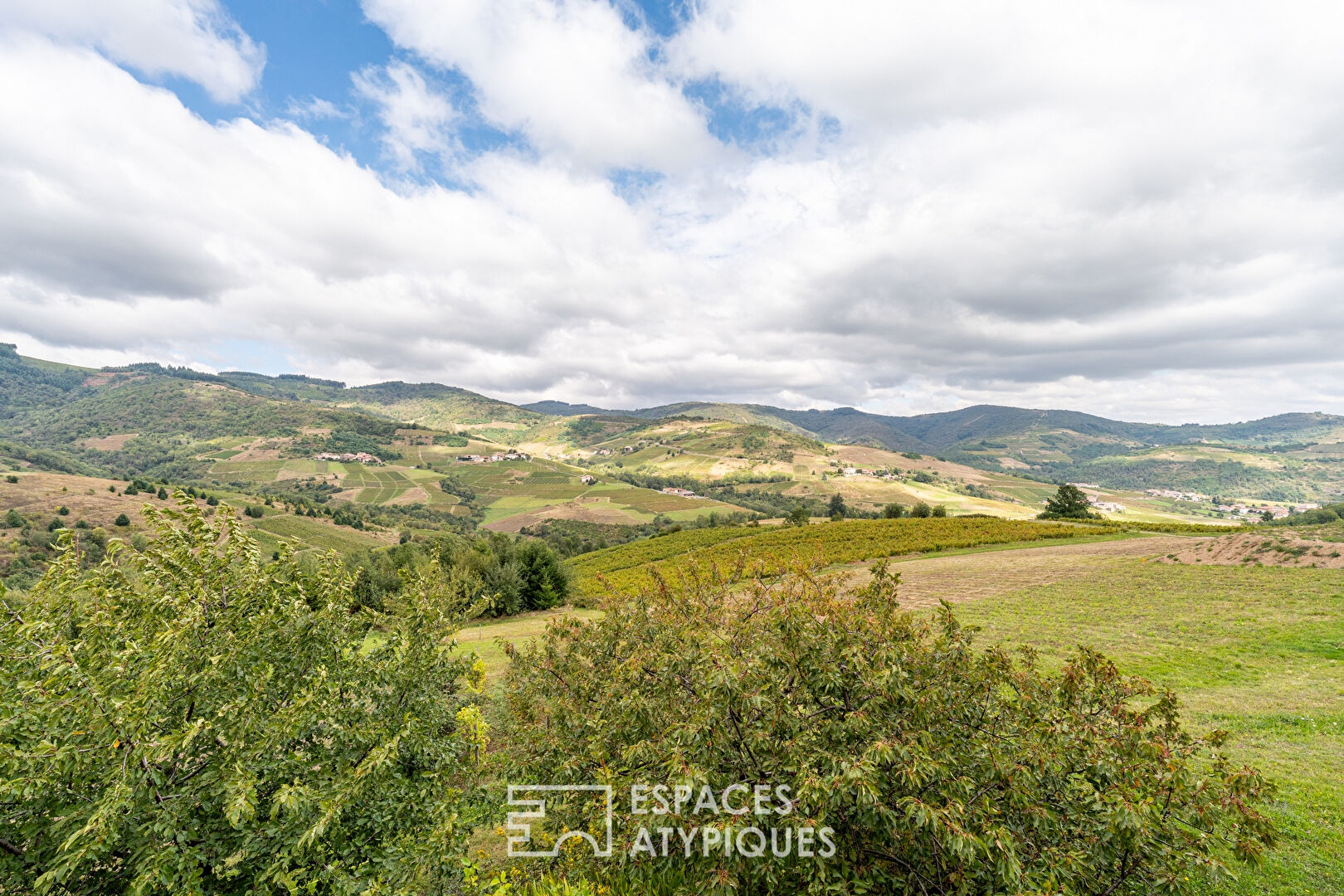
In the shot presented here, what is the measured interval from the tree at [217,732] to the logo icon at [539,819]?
0.92 m

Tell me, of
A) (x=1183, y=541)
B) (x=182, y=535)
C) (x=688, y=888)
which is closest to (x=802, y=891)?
(x=688, y=888)

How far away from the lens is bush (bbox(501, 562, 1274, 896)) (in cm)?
504

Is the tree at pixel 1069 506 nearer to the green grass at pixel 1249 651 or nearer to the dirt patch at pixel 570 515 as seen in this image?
the green grass at pixel 1249 651

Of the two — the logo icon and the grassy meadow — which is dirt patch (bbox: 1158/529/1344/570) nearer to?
the grassy meadow

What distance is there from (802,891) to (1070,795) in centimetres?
330

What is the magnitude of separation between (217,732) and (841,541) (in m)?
59.4

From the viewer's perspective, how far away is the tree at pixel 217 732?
5426 mm

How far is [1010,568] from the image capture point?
1523 inches

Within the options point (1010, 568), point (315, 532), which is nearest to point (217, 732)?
point (1010, 568)

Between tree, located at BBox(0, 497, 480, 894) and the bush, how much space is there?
266cm

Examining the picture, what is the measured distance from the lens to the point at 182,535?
7.55 m

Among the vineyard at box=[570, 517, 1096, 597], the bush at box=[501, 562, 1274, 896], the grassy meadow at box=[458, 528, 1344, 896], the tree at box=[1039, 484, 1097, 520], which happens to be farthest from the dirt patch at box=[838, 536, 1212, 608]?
the tree at box=[1039, 484, 1097, 520]

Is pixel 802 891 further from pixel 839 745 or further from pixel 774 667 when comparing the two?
pixel 774 667

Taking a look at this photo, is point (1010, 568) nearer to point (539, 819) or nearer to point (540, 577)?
point (539, 819)
